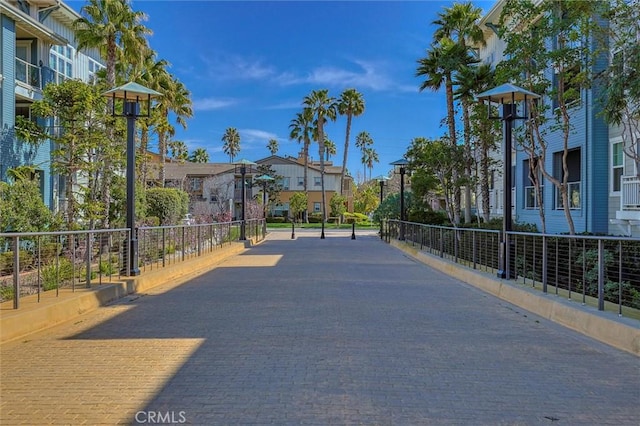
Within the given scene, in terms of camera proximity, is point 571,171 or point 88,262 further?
point 571,171

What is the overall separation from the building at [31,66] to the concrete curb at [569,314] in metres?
16.6

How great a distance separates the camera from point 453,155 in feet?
67.9

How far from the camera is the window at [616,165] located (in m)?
16.1

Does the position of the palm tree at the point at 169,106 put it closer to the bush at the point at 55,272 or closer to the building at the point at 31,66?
the building at the point at 31,66

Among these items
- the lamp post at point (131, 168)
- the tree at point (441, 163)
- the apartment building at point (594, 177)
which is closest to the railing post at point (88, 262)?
the lamp post at point (131, 168)

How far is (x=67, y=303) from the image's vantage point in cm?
774

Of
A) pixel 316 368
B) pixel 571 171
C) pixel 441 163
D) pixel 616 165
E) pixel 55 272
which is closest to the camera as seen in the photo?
pixel 316 368

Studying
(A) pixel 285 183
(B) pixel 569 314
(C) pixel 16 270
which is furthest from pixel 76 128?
(A) pixel 285 183

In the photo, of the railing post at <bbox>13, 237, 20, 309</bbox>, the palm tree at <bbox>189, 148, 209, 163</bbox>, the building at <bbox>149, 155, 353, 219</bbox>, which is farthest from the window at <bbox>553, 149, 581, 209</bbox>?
the palm tree at <bbox>189, 148, 209, 163</bbox>

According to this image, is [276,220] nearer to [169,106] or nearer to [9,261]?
[169,106]

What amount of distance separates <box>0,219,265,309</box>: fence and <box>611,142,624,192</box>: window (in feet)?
43.7

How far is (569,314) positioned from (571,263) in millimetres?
1394

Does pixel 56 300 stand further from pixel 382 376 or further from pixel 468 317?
pixel 468 317

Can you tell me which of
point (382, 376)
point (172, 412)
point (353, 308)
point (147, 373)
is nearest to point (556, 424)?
point (382, 376)
